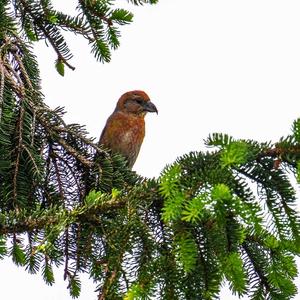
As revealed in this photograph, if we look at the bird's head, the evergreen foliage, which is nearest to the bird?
the bird's head

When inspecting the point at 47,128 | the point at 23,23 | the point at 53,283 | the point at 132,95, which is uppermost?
the point at 132,95

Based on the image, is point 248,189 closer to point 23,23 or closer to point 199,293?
point 199,293

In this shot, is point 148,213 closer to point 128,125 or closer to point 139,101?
point 128,125

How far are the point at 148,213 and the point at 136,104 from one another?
3192 millimetres

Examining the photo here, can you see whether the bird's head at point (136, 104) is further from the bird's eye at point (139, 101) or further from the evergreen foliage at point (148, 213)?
the evergreen foliage at point (148, 213)

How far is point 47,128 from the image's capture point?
2775 millimetres

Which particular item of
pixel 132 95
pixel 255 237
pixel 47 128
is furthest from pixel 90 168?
pixel 132 95

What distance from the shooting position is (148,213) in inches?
86.5

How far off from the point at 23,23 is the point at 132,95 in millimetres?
2212

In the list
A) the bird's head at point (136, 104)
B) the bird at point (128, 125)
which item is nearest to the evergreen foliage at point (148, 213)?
the bird at point (128, 125)

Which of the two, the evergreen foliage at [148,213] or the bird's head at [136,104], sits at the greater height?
the bird's head at [136,104]

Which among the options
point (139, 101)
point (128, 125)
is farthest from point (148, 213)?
point (139, 101)

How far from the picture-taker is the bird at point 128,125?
5.06 m

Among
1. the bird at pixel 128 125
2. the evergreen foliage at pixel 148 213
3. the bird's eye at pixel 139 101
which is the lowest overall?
the evergreen foliage at pixel 148 213
